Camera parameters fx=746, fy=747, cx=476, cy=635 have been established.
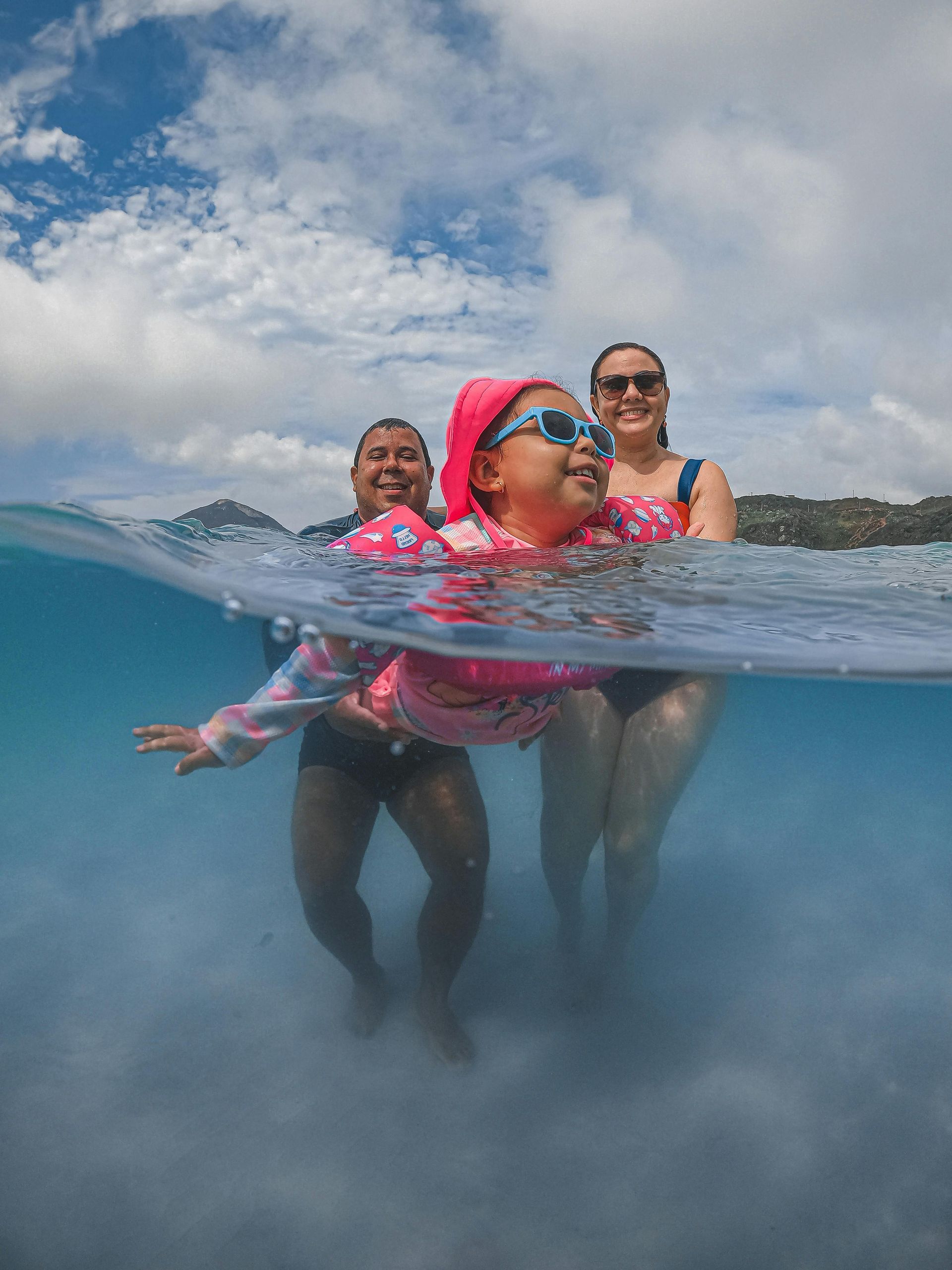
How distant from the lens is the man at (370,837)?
338 cm

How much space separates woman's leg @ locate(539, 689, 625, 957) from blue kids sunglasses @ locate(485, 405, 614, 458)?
47.8 inches

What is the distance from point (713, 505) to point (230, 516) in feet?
21.1

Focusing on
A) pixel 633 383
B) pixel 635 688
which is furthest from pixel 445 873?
pixel 633 383

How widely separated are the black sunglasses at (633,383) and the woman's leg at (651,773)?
234cm

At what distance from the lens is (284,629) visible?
3984 mm

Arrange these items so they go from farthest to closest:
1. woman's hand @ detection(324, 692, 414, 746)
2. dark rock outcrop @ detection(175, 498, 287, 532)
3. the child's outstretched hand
Answer: 1. dark rock outcrop @ detection(175, 498, 287, 532)
2. woman's hand @ detection(324, 692, 414, 746)
3. the child's outstretched hand

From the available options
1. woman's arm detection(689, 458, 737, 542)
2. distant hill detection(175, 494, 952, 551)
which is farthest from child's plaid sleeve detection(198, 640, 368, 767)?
distant hill detection(175, 494, 952, 551)

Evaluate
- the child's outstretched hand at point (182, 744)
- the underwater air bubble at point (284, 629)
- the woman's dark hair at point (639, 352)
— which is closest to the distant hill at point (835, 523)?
the woman's dark hair at point (639, 352)

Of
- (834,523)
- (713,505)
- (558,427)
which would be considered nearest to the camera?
(558,427)

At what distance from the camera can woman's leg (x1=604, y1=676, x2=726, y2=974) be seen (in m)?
3.64

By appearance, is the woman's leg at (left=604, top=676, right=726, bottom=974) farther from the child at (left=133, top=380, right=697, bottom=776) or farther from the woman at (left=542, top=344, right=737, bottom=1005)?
the child at (left=133, top=380, right=697, bottom=776)

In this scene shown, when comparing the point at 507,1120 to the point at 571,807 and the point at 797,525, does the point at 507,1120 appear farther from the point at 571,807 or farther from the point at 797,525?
the point at 797,525

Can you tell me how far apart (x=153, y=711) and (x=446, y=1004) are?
3.84 m

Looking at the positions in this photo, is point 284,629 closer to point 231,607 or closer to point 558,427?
point 231,607
